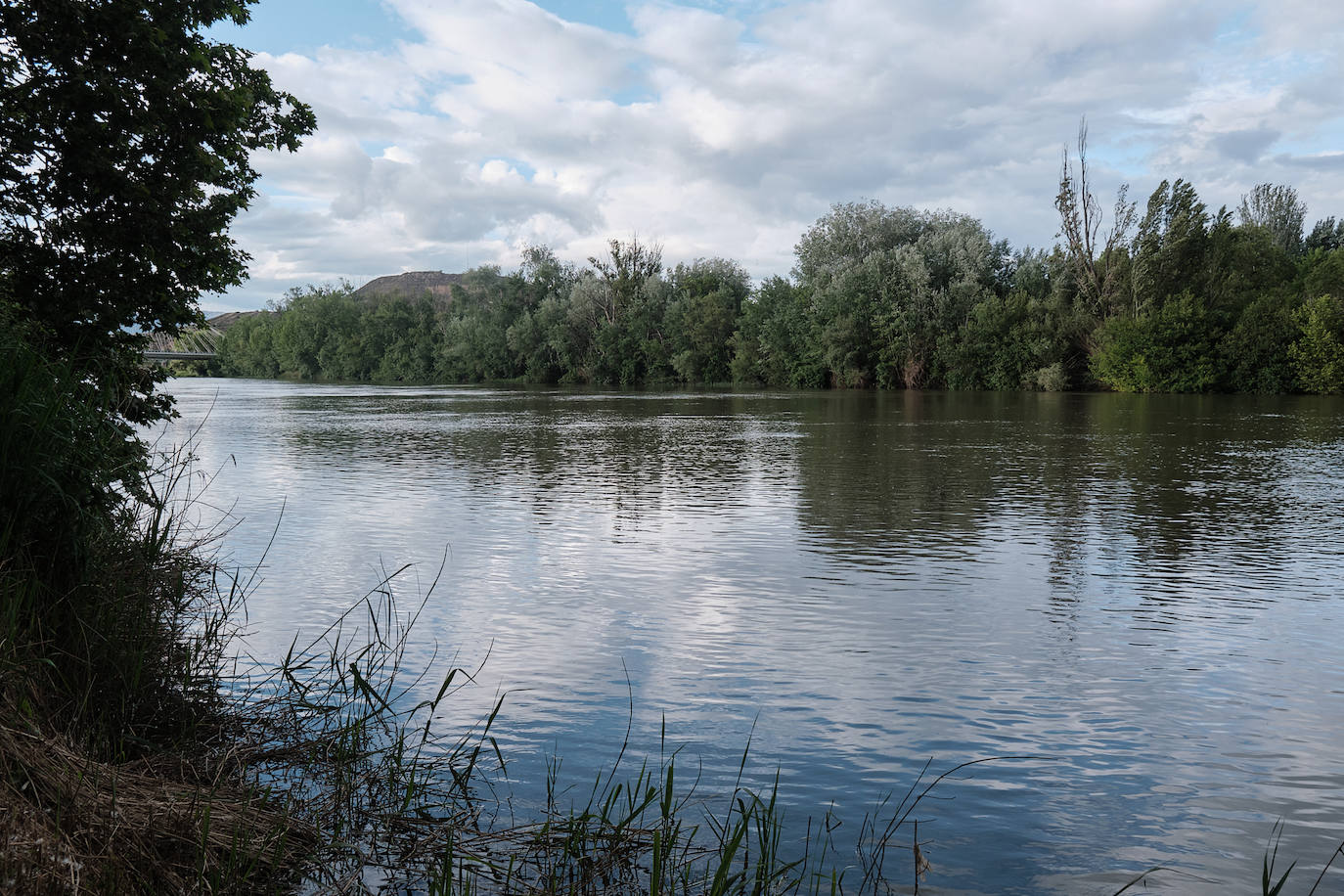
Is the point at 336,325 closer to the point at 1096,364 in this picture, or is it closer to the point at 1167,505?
the point at 1096,364

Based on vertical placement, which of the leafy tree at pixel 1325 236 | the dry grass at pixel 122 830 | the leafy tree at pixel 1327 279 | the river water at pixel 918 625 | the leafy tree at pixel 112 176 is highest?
the leafy tree at pixel 1325 236

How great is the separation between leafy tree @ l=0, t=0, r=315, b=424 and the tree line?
56143 mm

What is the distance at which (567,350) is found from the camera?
9344 centimetres

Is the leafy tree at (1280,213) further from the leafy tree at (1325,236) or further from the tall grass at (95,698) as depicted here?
the tall grass at (95,698)

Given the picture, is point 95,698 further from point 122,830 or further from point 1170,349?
point 1170,349

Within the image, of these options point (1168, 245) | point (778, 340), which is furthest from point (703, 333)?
point (1168, 245)

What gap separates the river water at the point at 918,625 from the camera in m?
5.25

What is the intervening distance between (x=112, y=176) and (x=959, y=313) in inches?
2436

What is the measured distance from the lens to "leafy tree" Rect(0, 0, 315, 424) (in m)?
8.98

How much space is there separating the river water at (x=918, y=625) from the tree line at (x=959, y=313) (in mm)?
39355

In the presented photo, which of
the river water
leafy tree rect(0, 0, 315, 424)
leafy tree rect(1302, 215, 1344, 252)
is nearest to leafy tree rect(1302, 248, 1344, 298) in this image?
leafy tree rect(1302, 215, 1344, 252)

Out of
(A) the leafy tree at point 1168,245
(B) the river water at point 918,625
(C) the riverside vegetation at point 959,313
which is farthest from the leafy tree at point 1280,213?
(B) the river water at point 918,625

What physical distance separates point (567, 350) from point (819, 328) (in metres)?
29.5

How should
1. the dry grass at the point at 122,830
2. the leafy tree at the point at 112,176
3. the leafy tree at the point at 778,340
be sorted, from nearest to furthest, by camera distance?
the dry grass at the point at 122,830 < the leafy tree at the point at 112,176 < the leafy tree at the point at 778,340
